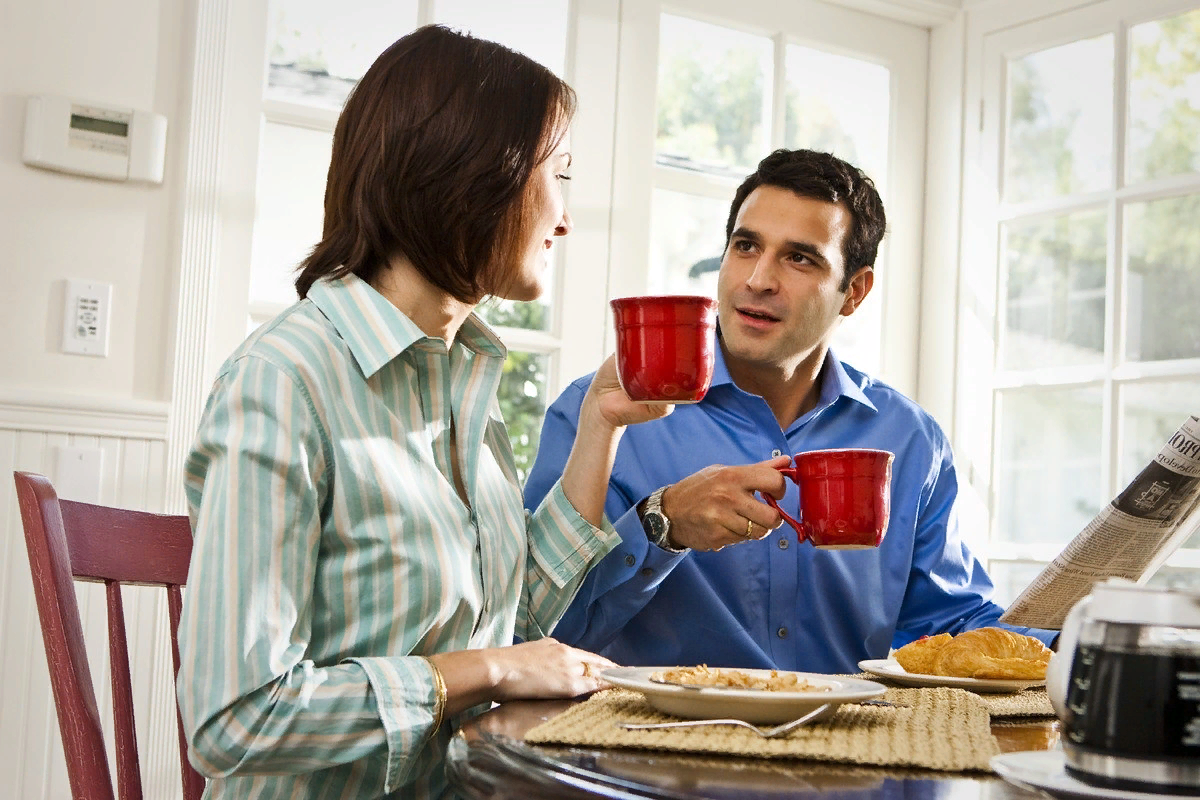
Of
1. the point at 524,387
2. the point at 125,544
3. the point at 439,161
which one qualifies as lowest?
the point at 125,544

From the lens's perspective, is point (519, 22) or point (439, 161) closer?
point (439, 161)

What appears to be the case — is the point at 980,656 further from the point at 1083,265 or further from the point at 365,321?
the point at 1083,265

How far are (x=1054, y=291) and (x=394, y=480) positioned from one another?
2.44 m

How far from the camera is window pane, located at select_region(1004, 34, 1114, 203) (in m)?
3.06

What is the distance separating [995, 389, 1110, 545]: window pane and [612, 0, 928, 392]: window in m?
0.33

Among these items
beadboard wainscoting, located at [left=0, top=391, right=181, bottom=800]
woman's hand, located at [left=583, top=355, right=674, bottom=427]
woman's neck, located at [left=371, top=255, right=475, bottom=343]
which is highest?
woman's neck, located at [left=371, top=255, right=475, bottom=343]

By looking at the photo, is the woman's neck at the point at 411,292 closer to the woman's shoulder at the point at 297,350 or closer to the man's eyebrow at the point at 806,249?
the woman's shoulder at the point at 297,350

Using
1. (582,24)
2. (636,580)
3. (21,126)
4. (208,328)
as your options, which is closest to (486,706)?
(636,580)

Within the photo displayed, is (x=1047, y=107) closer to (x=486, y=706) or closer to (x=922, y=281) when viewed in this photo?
(x=922, y=281)

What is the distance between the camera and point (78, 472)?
2232 mm

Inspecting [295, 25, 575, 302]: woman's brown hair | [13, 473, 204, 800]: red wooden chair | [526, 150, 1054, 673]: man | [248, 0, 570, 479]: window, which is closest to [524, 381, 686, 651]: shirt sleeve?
[526, 150, 1054, 673]: man

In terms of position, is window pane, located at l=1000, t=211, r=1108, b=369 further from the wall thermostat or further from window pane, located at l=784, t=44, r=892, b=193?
the wall thermostat

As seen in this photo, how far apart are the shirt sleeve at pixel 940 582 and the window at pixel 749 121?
116 cm

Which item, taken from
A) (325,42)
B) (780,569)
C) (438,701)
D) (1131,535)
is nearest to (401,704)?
(438,701)
